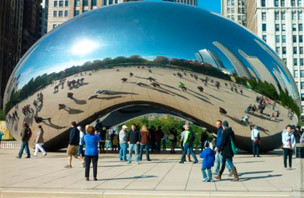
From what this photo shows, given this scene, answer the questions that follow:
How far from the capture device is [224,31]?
42.4ft

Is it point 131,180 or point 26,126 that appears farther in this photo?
point 26,126

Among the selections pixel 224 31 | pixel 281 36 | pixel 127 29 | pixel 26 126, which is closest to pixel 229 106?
pixel 224 31

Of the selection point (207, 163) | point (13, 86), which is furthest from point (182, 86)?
point (13, 86)

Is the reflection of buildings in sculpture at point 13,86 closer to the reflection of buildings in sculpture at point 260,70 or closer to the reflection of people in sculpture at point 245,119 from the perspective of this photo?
the reflection of buildings in sculpture at point 260,70

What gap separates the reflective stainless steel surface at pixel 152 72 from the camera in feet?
39.7

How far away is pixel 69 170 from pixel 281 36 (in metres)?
79.7

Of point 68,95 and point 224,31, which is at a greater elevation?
point 224,31

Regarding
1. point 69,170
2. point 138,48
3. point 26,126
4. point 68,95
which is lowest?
point 69,170

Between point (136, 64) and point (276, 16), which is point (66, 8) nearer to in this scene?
point (276, 16)

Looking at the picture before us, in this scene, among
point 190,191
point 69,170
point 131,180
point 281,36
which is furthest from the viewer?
point 281,36

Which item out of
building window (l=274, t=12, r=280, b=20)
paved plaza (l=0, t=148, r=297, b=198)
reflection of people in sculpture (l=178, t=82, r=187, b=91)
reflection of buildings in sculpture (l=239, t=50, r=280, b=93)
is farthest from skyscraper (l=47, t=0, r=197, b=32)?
paved plaza (l=0, t=148, r=297, b=198)

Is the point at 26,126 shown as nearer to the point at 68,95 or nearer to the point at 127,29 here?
the point at 68,95

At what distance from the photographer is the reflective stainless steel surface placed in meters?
12.1

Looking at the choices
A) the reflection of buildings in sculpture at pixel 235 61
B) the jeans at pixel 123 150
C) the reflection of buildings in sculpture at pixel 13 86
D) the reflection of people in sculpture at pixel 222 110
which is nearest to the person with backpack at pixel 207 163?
the reflection of people in sculpture at pixel 222 110
